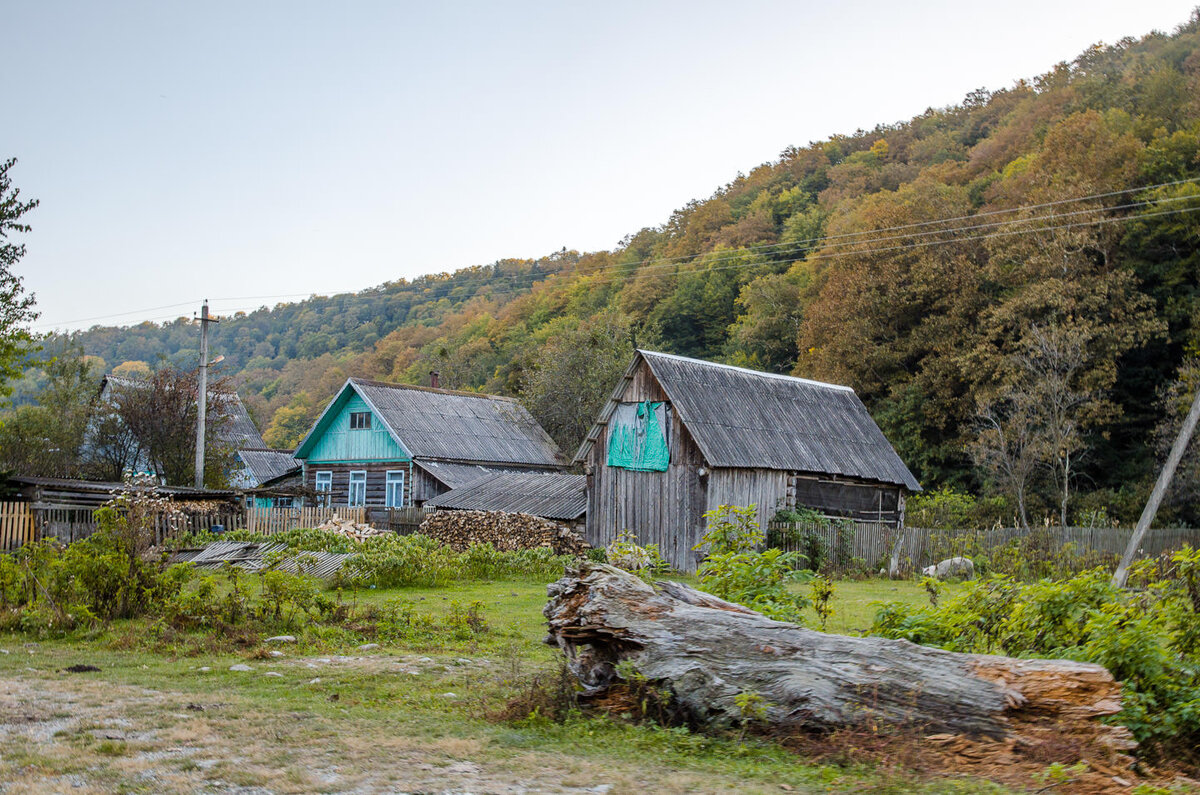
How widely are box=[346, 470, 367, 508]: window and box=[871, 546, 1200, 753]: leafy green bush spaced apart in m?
32.3

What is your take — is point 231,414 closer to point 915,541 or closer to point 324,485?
point 324,485

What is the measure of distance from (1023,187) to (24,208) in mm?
38026

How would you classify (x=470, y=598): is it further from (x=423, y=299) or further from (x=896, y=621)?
(x=423, y=299)

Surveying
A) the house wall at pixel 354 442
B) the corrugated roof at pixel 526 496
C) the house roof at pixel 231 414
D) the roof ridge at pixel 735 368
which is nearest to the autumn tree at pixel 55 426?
the house roof at pixel 231 414

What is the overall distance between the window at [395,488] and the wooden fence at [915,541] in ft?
57.8

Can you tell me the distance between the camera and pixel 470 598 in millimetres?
16922

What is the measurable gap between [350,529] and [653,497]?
8.47 meters

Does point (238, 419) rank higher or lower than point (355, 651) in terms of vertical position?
higher

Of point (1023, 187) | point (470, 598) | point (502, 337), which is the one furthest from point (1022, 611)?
point (502, 337)

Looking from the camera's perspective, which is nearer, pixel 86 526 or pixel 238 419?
pixel 86 526

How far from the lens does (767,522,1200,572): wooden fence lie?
2430 cm

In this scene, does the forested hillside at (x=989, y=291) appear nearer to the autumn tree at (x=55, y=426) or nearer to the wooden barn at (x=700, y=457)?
the autumn tree at (x=55, y=426)

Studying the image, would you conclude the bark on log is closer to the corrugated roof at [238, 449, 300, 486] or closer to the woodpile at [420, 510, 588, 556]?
the woodpile at [420, 510, 588, 556]

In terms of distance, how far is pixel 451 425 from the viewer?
39531 millimetres
